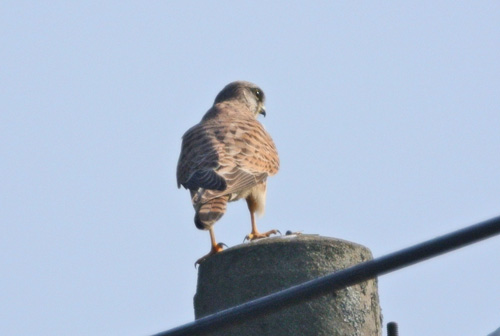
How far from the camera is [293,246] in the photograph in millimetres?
4457

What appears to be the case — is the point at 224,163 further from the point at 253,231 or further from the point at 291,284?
A: the point at 291,284

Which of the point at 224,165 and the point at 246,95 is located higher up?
the point at 246,95

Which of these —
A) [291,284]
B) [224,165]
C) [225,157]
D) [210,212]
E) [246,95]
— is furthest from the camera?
[246,95]

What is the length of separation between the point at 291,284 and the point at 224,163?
12.4 ft

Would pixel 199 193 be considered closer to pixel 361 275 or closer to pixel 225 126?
pixel 225 126

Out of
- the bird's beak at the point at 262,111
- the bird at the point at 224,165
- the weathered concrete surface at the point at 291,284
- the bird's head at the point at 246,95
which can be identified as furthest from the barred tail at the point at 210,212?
the bird's beak at the point at 262,111

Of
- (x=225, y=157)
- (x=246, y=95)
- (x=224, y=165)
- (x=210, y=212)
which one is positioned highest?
(x=246, y=95)

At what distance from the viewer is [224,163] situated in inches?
319

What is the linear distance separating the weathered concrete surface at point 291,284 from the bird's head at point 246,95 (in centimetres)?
643

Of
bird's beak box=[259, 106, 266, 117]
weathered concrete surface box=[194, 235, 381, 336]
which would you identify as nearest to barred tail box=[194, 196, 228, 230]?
weathered concrete surface box=[194, 235, 381, 336]

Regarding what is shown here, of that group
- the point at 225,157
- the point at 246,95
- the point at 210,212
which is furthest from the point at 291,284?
the point at 246,95

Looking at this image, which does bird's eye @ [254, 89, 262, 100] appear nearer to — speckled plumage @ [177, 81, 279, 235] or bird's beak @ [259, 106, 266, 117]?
bird's beak @ [259, 106, 266, 117]

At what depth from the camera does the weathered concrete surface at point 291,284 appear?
14.4 ft

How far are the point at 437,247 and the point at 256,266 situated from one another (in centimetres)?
179
